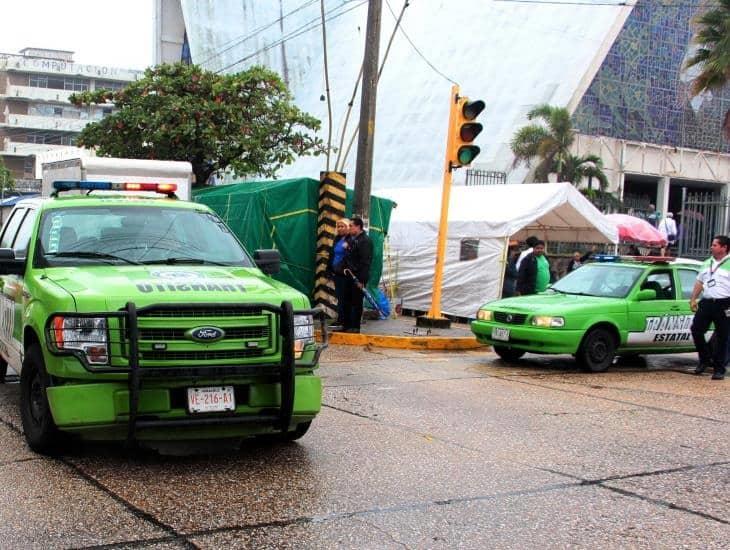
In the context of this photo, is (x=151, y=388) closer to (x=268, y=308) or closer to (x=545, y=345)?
(x=268, y=308)

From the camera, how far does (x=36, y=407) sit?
5.97 metres

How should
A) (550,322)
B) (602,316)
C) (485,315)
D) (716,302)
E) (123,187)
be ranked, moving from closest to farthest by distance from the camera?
(123,187) → (716,302) → (550,322) → (602,316) → (485,315)

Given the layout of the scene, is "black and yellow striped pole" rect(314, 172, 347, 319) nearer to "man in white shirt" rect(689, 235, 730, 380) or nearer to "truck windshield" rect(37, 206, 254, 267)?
"man in white shirt" rect(689, 235, 730, 380)

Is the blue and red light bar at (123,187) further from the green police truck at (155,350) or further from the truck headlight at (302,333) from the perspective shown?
the truck headlight at (302,333)

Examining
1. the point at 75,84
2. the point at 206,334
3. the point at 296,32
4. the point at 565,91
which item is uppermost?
the point at 75,84

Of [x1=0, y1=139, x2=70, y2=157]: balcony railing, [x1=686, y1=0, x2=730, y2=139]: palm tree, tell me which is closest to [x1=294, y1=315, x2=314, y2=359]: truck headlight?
[x1=686, y1=0, x2=730, y2=139]: palm tree

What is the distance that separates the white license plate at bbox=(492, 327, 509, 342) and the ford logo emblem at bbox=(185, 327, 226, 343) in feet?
20.9

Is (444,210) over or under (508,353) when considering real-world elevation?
over

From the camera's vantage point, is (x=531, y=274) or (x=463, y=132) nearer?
(x=463, y=132)

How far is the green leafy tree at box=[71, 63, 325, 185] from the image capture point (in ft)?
72.1

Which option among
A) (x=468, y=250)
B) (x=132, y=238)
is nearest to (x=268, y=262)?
(x=132, y=238)

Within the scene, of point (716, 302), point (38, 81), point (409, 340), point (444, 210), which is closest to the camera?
point (716, 302)

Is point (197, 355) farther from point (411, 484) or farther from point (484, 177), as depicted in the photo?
point (484, 177)

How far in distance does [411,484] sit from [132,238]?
2883mm
